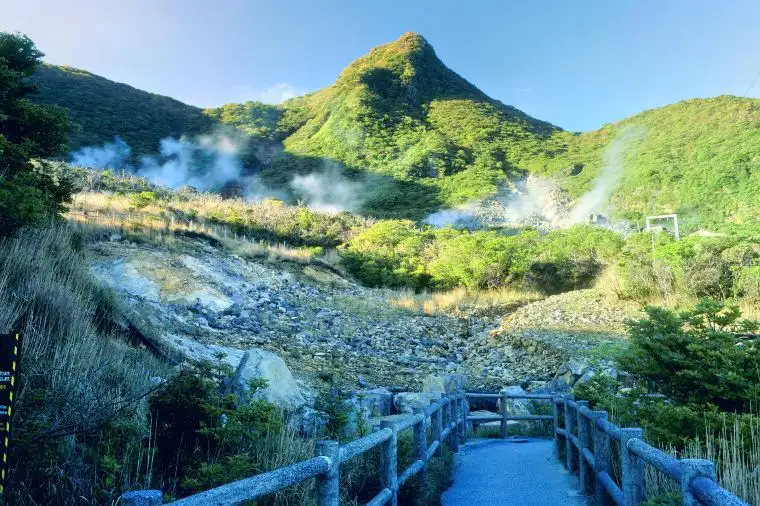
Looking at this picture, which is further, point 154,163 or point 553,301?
point 154,163

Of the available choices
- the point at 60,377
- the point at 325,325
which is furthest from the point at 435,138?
Answer: the point at 60,377

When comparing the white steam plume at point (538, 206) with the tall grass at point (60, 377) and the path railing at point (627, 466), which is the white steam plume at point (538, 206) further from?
the tall grass at point (60, 377)

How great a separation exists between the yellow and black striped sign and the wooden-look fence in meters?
1.15

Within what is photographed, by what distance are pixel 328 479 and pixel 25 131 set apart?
784cm

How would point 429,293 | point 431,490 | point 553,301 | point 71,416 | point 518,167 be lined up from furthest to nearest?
point 518,167 → point 429,293 → point 553,301 → point 431,490 → point 71,416

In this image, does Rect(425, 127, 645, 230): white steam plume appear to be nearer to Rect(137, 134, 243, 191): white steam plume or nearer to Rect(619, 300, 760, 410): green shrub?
Rect(137, 134, 243, 191): white steam plume

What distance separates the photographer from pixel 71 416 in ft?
12.1

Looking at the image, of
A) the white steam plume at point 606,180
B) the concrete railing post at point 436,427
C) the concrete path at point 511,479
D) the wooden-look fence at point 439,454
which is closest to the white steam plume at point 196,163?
the white steam plume at point 606,180

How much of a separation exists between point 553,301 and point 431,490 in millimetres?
16971

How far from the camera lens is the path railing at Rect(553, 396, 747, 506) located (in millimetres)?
2166

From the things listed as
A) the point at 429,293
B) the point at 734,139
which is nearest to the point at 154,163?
the point at 429,293

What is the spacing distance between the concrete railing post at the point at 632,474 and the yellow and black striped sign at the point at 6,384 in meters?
3.40

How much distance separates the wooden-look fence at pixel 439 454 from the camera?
6.25ft

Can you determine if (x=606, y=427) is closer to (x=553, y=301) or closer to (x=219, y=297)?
(x=219, y=297)
